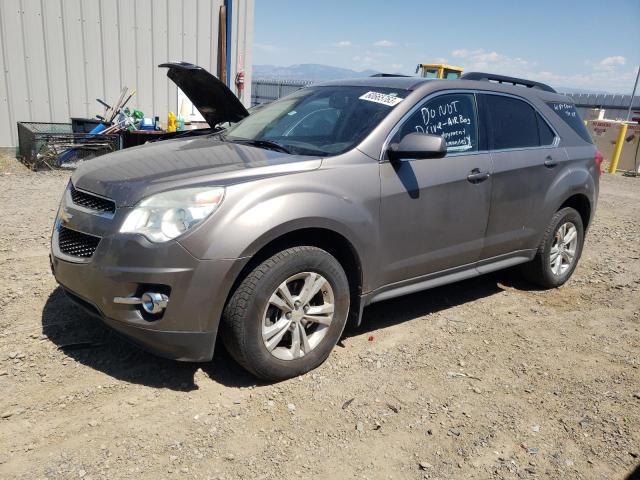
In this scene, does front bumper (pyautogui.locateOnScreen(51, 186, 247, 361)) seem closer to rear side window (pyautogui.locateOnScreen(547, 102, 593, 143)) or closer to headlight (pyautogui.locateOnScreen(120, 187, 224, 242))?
headlight (pyautogui.locateOnScreen(120, 187, 224, 242))

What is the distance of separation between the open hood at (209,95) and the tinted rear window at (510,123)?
7.30 ft

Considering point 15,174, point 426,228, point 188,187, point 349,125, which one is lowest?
point 15,174

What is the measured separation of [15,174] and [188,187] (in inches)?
267

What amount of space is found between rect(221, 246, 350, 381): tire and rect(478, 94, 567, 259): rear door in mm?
1502

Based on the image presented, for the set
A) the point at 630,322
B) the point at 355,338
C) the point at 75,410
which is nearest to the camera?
the point at 75,410

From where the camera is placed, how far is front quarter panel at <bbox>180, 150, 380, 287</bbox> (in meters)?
2.66

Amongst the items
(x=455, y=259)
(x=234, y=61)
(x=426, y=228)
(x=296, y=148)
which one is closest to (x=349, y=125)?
(x=296, y=148)

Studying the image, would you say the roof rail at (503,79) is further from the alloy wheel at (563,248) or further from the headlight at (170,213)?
the headlight at (170,213)

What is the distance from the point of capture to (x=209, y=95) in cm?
517

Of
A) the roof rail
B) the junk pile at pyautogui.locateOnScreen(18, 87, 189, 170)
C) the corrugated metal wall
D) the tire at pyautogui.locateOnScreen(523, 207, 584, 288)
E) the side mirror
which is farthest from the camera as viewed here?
the corrugated metal wall

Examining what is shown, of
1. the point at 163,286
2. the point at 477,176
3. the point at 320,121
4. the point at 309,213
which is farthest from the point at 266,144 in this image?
the point at 477,176

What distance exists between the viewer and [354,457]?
2.57 metres

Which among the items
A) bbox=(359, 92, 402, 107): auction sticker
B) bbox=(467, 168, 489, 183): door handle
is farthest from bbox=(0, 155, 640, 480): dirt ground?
bbox=(359, 92, 402, 107): auction sticker

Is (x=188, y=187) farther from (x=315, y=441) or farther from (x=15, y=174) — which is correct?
(x=15, y=174)
